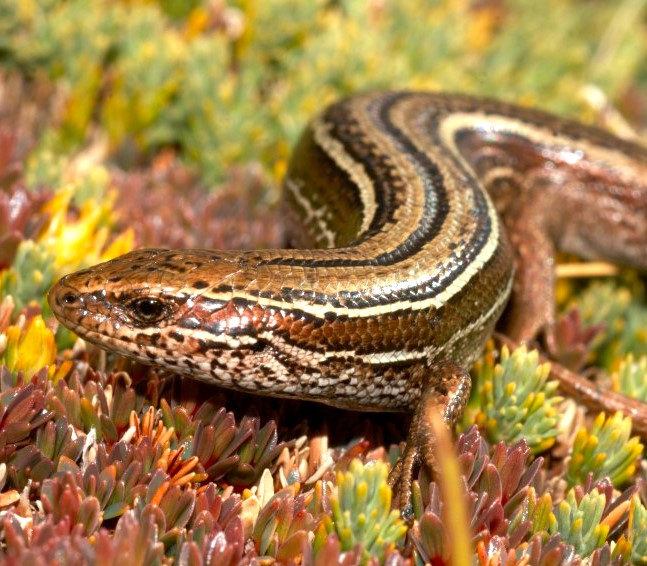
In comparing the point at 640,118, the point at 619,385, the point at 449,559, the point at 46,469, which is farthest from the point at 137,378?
the point at 640,118

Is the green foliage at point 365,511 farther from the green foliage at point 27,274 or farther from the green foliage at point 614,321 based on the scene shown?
the green foliage at point 614,321

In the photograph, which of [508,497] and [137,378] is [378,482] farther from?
[137,378]

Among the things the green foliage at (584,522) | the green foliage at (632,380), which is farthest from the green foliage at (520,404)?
the green foliage at (632,380)

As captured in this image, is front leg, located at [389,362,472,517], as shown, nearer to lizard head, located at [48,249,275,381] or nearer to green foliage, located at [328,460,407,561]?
green foliage, located at [328,460,407,561]

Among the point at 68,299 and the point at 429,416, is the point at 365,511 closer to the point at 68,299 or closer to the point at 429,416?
the point at 429,416

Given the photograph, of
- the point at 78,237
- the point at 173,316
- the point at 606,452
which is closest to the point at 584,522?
the point at 606,452

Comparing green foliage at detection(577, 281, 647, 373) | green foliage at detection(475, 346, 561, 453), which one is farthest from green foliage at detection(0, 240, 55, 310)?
green foliage at detection(577, 281, 647, 373)
